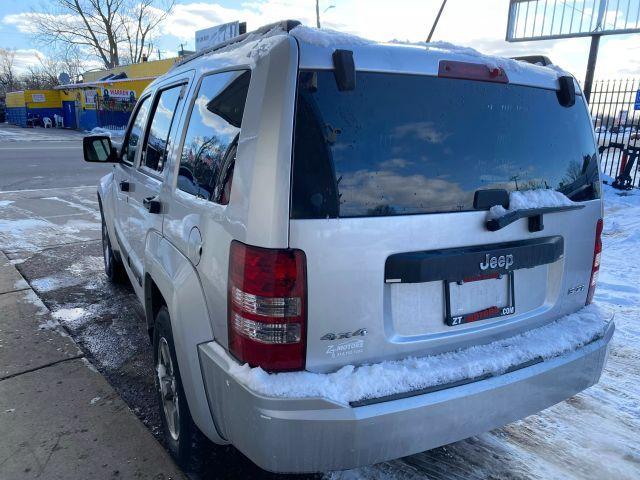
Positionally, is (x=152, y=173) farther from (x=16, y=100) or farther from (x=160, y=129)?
(x=16, y=100)

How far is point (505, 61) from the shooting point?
2.27 m

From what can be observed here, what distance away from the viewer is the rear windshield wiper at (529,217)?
2062 mm

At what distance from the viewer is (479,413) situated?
1.99m

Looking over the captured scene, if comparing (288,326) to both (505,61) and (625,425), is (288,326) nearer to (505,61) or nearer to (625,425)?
(505,61)

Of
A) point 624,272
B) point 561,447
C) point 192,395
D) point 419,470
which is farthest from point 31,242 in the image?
point 624,272

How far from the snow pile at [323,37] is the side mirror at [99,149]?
2.72 metres

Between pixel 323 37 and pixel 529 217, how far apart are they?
1.19 meters

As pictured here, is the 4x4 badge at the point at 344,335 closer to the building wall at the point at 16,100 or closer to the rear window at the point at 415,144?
the rear window at the point at 415,144

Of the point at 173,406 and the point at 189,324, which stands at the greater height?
the point at 189,324

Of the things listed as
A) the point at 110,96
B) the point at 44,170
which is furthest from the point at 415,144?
the point at 110,96

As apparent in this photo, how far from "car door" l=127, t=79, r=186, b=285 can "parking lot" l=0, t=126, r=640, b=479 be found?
0.82 metres

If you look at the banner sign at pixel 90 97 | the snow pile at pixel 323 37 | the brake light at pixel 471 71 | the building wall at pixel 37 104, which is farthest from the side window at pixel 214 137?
the building wall at pixel 37 104

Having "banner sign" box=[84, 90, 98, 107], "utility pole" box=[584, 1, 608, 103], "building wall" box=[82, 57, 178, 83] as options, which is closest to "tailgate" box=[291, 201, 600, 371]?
"utility pole" box=[584, 1, 608, 103]

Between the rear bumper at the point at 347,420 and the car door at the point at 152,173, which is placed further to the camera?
the car door at the point at 152,173
